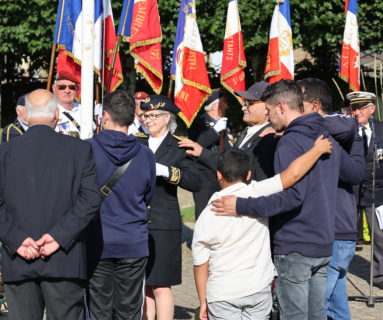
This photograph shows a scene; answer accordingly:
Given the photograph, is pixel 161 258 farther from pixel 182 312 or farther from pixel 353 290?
pixel 353 290

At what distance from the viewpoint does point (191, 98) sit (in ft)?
27.2

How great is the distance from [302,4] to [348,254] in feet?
48.4

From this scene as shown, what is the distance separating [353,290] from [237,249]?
425cm

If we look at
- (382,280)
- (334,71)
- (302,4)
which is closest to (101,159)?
(382,280)

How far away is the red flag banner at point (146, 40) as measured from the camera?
26.0 feet

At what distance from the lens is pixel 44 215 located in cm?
464

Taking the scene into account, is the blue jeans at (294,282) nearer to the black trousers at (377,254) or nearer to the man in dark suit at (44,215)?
the man in dark suit at (44,215)

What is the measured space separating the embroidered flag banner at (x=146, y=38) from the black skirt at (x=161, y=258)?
2.13m

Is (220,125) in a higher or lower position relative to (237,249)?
higher

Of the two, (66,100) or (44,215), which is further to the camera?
(66,100)

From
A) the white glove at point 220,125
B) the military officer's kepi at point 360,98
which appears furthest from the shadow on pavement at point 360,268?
the white glove at point 220,125

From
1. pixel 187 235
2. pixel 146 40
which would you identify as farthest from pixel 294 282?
pixel 187 235

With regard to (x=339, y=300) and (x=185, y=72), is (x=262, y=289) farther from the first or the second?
(x=185, y=72)

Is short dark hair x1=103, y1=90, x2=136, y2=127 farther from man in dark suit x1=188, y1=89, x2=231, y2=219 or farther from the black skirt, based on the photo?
man in dark suit x1=188, y1=89, x2=231, y2=219
